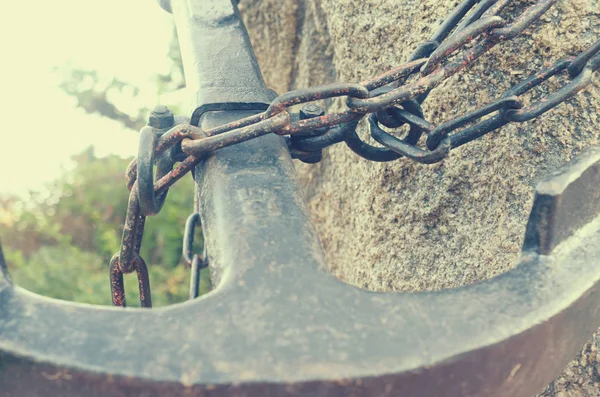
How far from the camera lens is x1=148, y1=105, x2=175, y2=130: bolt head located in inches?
37.8

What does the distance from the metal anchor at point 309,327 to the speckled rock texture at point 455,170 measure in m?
0.29

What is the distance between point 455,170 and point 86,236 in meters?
2.58

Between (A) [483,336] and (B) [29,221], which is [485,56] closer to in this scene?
(A) [483,336]

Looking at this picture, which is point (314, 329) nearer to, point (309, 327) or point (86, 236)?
point (309, 327)

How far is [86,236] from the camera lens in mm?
3361

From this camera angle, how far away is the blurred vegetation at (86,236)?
9.09 ft

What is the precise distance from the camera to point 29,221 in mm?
3369

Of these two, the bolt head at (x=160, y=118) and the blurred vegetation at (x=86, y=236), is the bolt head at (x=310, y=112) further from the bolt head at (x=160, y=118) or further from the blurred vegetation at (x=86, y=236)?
the blurred vegetation at (x=86, y=236)

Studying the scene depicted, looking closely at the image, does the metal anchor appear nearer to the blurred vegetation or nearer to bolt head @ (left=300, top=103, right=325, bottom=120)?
bolt head @ (left=300, top=103, right=325, bottom=120)

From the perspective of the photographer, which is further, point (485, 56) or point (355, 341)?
point (485, 56)

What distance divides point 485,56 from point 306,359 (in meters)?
0.67

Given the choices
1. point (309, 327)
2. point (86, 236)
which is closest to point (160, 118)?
point (309, 327)

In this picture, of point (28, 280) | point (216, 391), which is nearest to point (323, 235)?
point (216, 391)

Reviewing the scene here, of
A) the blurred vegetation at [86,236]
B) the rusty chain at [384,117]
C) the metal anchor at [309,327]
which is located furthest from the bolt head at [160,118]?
the blurred vegetation at [86,236]
